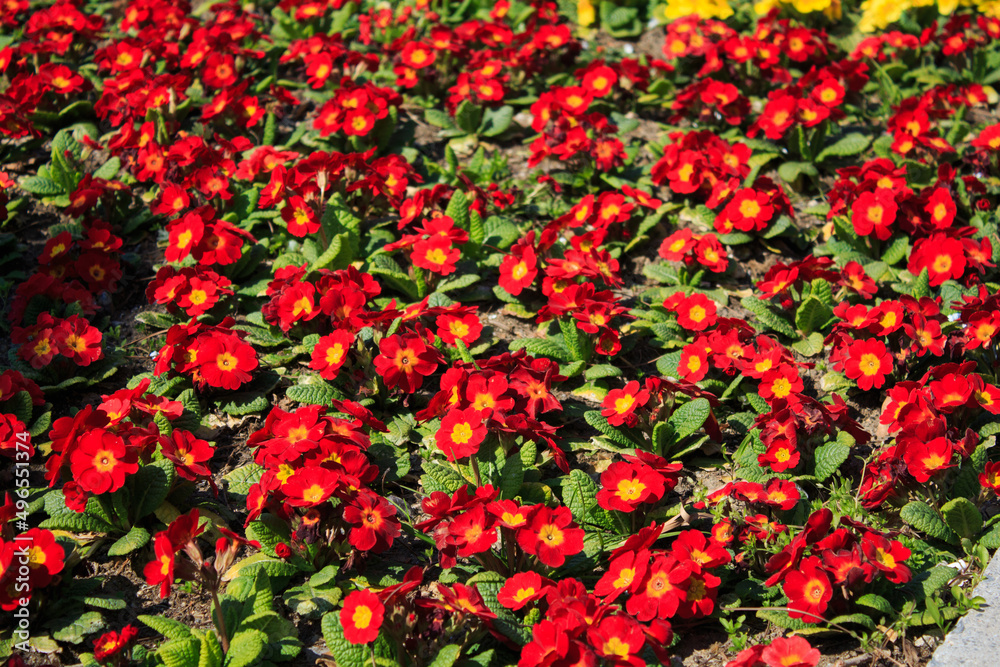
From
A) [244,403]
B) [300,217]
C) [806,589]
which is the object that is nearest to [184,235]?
[300,217]

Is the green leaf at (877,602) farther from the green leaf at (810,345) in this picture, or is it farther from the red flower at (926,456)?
the green leaf at (810,345)

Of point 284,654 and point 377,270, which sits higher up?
point 377,270

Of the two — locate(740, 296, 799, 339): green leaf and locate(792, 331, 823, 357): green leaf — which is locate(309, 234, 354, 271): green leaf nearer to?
locate(740, 296, 799, 339): green leaf

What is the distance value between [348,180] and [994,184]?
374 centimetres

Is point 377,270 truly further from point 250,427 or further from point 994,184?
point 994,184

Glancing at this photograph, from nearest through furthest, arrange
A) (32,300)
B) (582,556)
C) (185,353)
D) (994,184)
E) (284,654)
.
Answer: (284,654) < (582,556) < (185,353) < (32,300) < (994,184)

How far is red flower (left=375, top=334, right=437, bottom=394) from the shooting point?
3.52 m

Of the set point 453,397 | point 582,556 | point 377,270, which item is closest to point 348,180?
point 377,270

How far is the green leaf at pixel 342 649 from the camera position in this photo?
2689 mm

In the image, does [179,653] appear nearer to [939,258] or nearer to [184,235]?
[184,235]

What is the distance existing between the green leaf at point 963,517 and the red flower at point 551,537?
1.41 metres

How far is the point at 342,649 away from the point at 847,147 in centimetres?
434

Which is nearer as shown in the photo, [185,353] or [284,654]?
[284,654]

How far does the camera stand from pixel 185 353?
3629 millimetres
